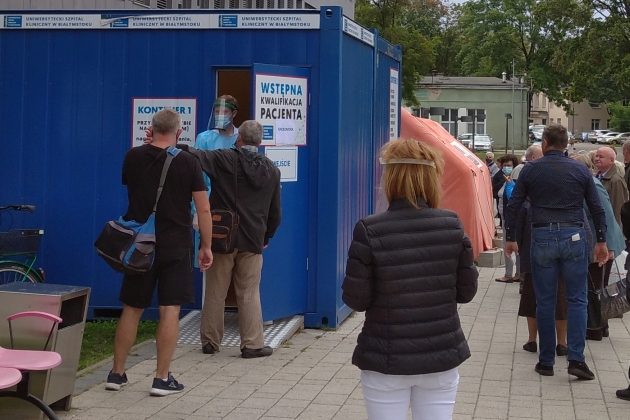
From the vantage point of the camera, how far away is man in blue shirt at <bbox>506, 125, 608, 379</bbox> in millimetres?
7297

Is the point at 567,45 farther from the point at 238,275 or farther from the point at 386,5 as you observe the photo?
the point at 238,275

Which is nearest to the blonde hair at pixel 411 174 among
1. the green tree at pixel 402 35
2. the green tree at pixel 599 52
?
the green tree at pixel 402 35

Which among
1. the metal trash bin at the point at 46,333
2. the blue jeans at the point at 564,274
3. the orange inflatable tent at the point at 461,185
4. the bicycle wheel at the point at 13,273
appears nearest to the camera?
the metal trash bin at the point at 46,333

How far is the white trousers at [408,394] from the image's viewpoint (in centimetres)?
418

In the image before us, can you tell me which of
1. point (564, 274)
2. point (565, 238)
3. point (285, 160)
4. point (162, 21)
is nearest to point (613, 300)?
point (564, 274)

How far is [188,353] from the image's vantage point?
26.5ft

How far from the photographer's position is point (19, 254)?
8406mm

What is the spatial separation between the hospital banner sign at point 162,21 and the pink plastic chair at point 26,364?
160 inches

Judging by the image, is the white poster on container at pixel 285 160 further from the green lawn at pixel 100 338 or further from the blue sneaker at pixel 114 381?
the blue sneaker at pixel 114 381

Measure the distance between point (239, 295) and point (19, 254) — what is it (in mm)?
1905

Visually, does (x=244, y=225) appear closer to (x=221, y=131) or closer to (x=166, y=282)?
(x=221, y=131)

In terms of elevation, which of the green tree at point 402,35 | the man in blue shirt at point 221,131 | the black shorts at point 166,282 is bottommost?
the black shorts at point 166,282

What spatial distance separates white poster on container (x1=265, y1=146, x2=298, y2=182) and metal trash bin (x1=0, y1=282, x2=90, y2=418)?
9.13ft

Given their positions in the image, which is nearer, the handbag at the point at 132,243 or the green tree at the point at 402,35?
the handbag at the point at 132,243
